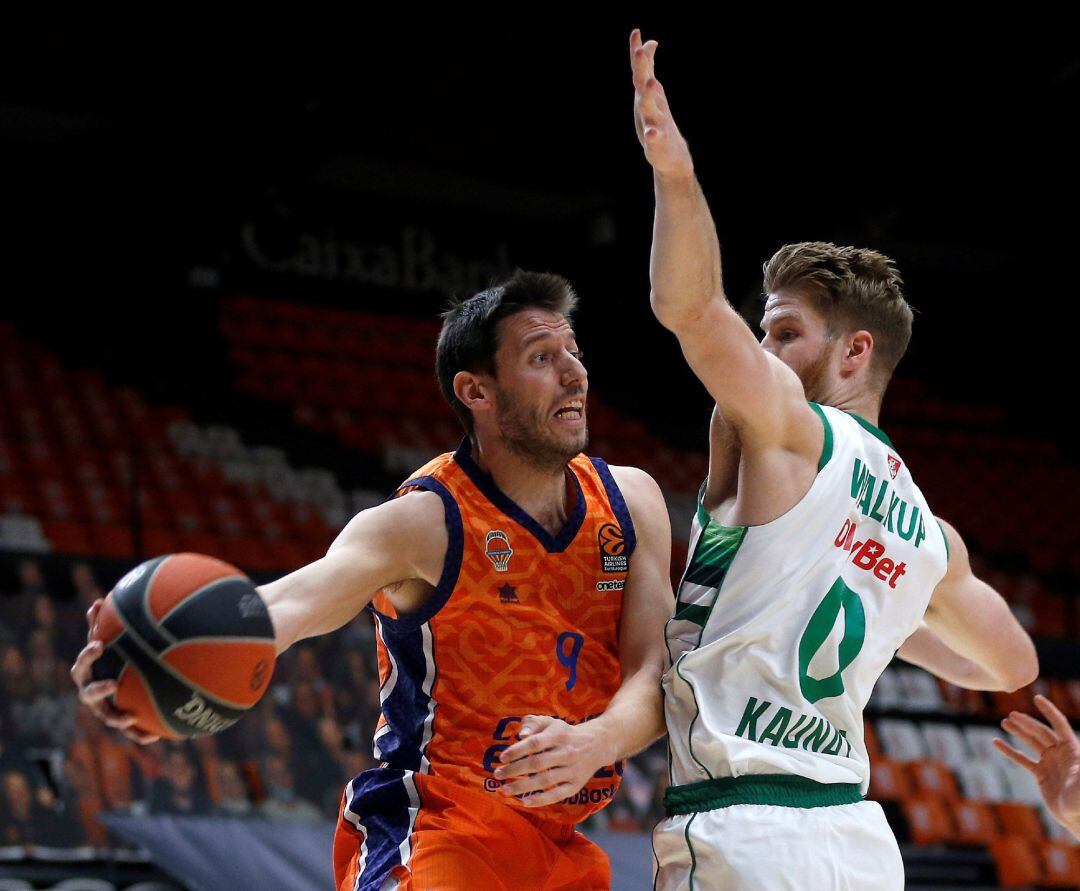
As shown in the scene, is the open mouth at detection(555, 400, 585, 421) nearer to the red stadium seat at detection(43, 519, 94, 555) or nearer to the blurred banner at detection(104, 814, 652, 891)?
the blurred banner at detection(104, 814, 652, 891)

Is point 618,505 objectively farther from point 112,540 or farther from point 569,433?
point 112,540

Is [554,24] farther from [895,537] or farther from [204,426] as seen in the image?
[895,537]

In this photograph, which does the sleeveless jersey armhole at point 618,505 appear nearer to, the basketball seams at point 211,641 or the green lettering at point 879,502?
the green lettering at point 879,502

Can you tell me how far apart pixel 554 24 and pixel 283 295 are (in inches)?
207

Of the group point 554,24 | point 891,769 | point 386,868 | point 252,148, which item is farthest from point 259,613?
point 554,24

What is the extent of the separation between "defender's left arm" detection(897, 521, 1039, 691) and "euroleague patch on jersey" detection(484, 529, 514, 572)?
45.8 inches

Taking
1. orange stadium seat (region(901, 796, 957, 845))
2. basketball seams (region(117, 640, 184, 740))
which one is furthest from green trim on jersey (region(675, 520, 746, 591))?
orange stadium seat (region(901, 796, 957, 845))

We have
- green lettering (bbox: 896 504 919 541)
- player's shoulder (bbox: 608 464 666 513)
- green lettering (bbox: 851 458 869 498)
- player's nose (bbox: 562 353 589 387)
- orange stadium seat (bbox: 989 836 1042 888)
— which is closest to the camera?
green lettering (bbox: 851 458 869 498)

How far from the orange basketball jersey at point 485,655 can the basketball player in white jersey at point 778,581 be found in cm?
36

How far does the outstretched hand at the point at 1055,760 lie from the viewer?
4141mm

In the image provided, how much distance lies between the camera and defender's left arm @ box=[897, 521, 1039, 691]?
13.6 feet

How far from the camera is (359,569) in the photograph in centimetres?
374

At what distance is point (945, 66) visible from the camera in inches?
579

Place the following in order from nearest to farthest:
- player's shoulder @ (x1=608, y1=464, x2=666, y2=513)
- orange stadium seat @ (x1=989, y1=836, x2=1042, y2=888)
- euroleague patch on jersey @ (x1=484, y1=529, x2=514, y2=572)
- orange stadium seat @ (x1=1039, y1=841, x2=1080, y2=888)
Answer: euroleague patch on jersey @ (x1=484, y1=529, x2=514, y2=572)
player's shoulder @ (x1=608, y1=464, x2=666, y2=513)
orange stadium seat @ (x1=989, y1=836, x2=1042, y2=888)
orange stadium seat @ (x1=1039, y1=841, x2=1080, y2=888)
